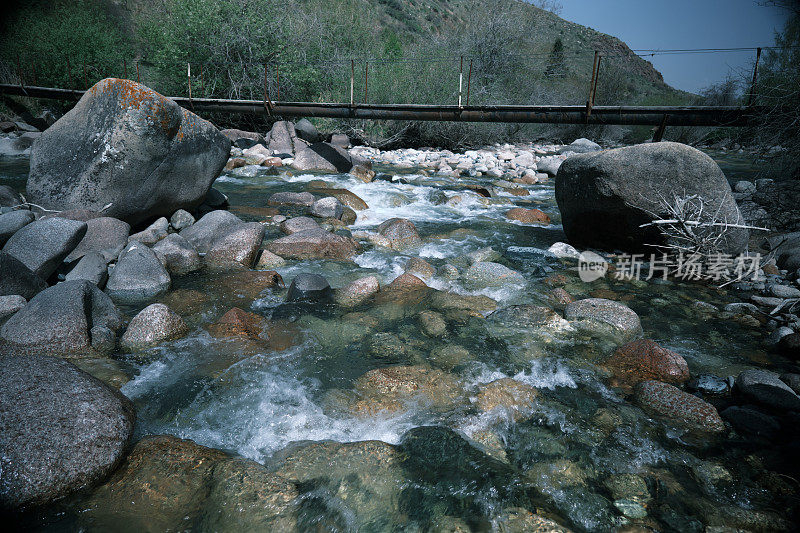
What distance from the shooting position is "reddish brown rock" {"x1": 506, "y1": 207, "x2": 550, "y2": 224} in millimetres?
7711

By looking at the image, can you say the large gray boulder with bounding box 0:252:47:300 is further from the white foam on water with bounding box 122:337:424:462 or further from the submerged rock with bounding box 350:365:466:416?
the submerged rock with bounding box 350:365:466:416

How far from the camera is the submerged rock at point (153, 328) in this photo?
3.38 meters

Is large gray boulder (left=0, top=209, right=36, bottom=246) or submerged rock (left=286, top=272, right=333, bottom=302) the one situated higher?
large gray boulder (left=0, top=209, right=36, bottom=246)

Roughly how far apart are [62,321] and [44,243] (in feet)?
4.55

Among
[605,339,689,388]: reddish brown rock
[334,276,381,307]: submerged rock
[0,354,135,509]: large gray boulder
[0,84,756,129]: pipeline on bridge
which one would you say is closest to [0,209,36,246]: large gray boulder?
[0,354,135,509]: large gray boulder

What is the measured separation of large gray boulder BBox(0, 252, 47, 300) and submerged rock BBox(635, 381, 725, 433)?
15.6 ft

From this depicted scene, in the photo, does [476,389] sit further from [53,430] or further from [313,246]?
[313,246]

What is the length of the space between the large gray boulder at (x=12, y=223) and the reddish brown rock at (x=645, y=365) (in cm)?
553

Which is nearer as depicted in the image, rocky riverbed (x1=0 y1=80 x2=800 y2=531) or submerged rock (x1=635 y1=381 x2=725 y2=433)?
rocky riverbed (x1=0 y1=80 x2=800 y2=531)

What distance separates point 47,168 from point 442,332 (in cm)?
515

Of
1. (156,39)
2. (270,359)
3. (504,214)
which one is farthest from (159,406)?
(156,39)

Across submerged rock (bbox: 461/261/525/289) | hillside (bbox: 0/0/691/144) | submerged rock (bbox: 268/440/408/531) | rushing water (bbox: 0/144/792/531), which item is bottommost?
submerged rock (bbox: 268/440/408/531)

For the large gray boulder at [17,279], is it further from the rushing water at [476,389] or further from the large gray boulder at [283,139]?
the large gray boulder at [283,139]

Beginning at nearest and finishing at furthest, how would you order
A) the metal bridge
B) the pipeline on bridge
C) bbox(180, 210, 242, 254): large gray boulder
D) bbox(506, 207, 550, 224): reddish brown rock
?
bbox(180, 210, 242, 254): large gray boulder
bbox(506, 207, 550, 224): reddish brown rock
the metal bridge
the pipeline on bridge
